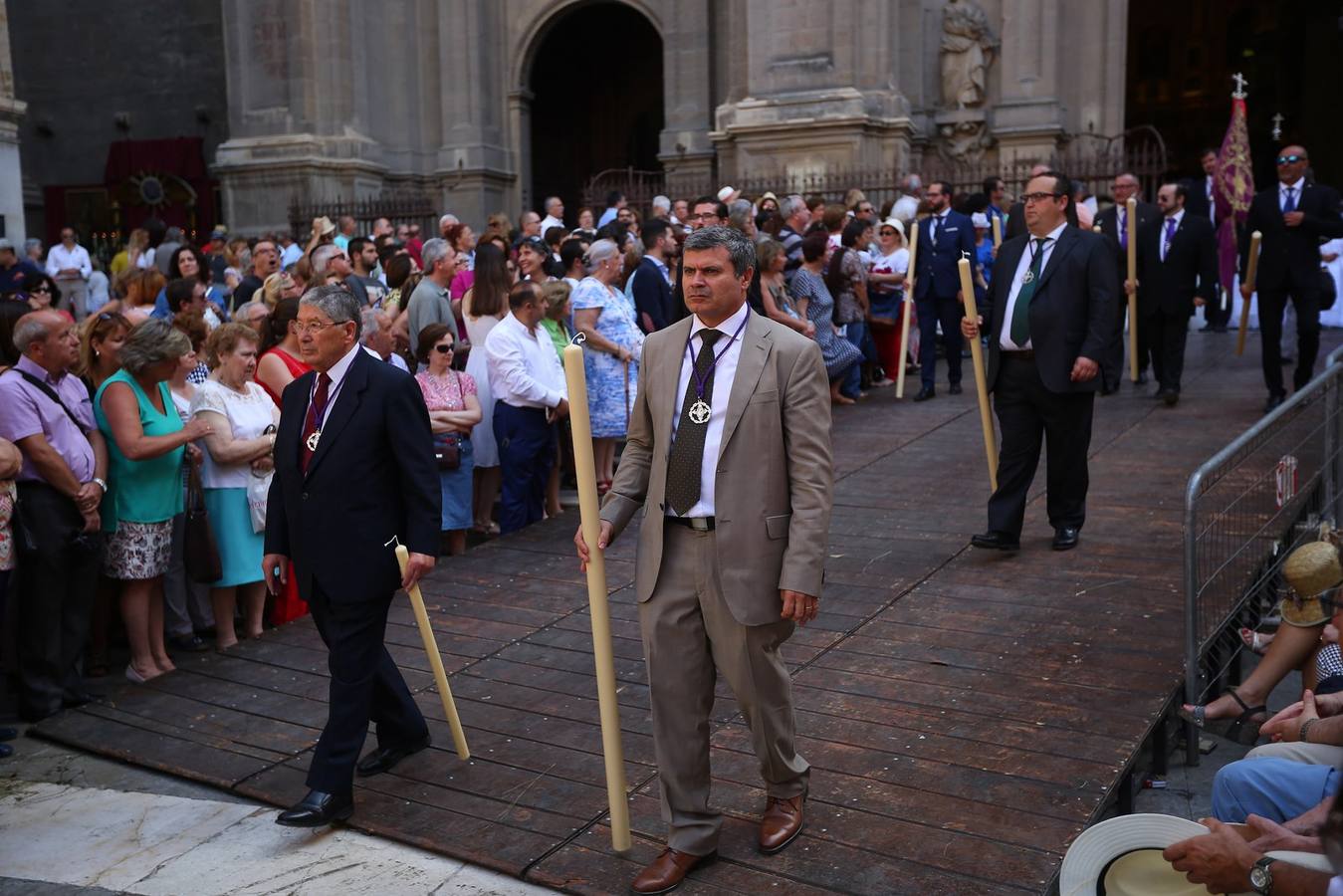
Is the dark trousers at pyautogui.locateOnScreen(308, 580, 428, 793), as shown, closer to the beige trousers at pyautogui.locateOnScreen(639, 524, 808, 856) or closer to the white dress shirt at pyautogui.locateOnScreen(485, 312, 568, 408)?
the beige trousers at pyautogui.locateOnScreen(639, 524, 808, 856)

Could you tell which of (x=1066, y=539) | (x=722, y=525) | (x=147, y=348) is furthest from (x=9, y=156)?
(x=722, y=525)

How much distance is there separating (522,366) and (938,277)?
527cm

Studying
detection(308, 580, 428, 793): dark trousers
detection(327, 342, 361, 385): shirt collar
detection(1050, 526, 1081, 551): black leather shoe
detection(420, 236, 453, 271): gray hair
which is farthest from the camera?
detection(420, 236, 453, 271): gray hair

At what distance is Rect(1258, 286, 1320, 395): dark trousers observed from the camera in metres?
10.8

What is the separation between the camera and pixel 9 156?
15828 millimetres

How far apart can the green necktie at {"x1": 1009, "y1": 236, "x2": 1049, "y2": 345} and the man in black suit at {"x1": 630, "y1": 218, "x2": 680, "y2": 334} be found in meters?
3.74

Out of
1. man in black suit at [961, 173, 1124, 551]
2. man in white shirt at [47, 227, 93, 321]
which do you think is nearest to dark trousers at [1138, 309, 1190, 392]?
man in black suit at [961, 173, 1124, 551]

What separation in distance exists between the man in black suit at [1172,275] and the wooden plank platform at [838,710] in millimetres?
3062

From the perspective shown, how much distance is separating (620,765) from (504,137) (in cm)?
2277

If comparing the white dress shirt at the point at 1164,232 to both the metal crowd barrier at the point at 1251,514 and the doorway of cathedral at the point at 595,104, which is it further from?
the doorway of cathedral at the point at 595,104

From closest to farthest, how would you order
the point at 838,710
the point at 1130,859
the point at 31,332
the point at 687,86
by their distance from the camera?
1. the point at 1130,859
2. the point at 838,710
3. the point at 31,332
4. the point at 687,86

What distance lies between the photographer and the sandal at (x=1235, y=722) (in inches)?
219

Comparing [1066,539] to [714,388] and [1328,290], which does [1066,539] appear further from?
[1328,290]

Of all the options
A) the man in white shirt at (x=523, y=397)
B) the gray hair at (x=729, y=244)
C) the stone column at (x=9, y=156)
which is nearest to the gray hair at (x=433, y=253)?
the man in white shirt at (x=523, y=397)
